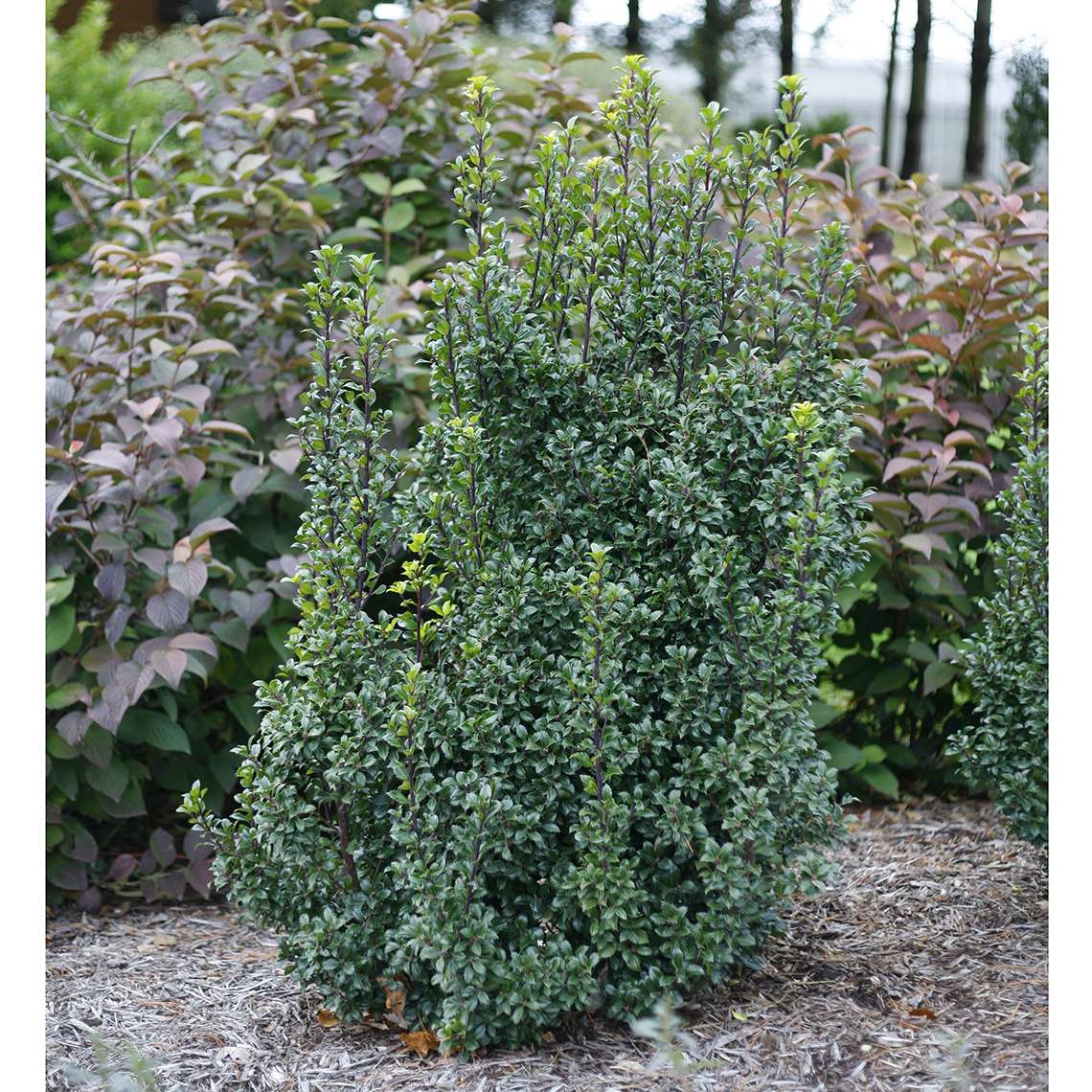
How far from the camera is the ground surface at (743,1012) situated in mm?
1793

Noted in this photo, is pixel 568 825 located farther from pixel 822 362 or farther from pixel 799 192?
pixel 799 192

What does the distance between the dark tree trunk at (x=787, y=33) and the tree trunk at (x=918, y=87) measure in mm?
1359

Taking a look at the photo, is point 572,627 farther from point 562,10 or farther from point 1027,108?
point 562,10

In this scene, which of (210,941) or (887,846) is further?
(887,846)

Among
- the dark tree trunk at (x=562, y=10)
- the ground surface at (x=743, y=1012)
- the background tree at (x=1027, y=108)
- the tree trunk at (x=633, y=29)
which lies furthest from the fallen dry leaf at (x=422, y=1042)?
the dark tree trunk at (x=562, y=10)

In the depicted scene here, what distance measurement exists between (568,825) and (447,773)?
0.69 ft

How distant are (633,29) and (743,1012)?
11.5m

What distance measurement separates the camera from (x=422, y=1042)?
1899 millimetres

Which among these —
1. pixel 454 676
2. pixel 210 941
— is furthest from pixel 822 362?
pixel 210 941

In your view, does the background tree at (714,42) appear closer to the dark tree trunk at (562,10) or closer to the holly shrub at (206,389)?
the dark tree trunk at (562,10)

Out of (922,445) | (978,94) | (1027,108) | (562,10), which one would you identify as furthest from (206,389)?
(562,10)

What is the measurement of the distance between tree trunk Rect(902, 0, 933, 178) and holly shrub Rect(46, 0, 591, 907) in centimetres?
501
